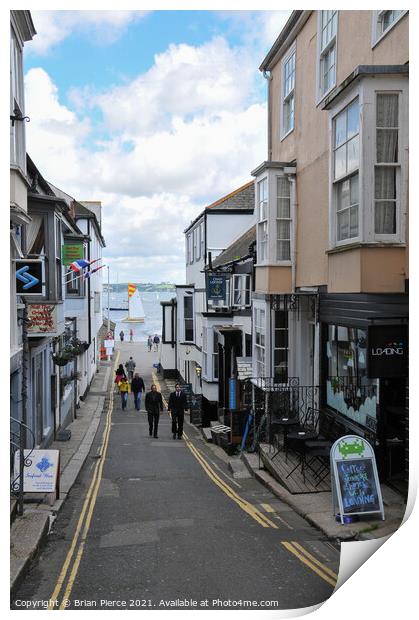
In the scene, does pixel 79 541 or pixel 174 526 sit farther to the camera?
pixel 174 526

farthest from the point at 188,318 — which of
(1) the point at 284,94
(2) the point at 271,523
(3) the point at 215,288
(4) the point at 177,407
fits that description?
(2) the point at 271,523

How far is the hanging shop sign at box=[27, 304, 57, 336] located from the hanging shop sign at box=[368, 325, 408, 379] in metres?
6.46

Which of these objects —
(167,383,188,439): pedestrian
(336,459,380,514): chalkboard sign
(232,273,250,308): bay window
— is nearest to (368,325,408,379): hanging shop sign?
(336,459,380,514): chalkboard sign

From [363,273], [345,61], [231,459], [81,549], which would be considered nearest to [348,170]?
[363,273]

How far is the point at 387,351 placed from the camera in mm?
7328

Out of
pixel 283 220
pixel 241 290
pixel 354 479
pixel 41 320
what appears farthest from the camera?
pixel 241 290

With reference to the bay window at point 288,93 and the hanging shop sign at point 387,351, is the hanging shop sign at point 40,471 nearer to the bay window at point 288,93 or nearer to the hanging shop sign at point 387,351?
the hanging shop sign at point 387,351

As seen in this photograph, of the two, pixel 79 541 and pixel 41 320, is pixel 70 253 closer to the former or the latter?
pixel 41 320

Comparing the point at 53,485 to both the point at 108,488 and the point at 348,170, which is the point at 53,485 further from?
the point at 348,170

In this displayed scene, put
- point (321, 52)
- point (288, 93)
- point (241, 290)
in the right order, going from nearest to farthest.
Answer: point (321, 52) → point (288, 93) → point (241, 290)

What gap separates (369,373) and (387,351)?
329mm

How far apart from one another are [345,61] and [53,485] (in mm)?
7221

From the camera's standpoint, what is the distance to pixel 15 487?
28.8ft

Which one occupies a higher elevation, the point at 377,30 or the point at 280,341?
the point at 377,30
